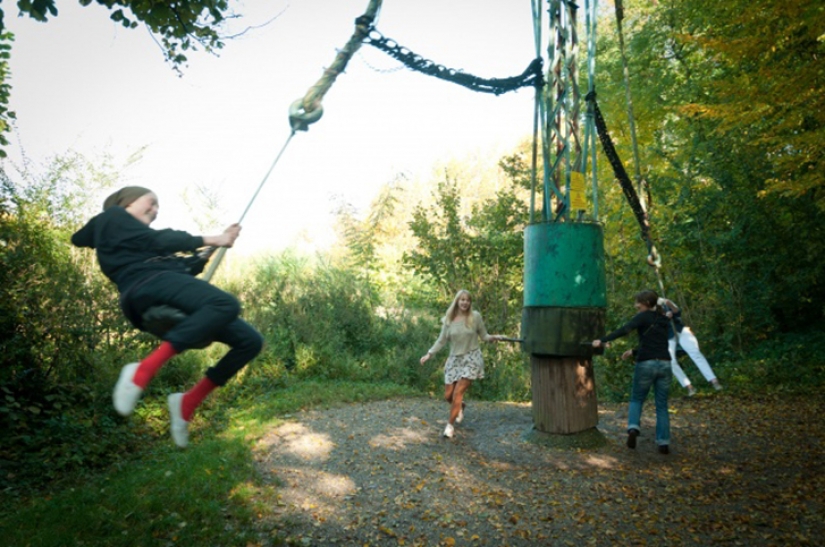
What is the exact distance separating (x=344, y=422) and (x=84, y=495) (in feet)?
13.3

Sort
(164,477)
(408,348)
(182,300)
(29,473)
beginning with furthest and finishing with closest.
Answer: (408,348), (29,473), (164,477), (182,300)

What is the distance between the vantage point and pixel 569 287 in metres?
7.84

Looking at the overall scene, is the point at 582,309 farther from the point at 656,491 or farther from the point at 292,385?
the point at 292,385

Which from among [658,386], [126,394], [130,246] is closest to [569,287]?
[658,386]

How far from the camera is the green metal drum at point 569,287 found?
7.82 metres


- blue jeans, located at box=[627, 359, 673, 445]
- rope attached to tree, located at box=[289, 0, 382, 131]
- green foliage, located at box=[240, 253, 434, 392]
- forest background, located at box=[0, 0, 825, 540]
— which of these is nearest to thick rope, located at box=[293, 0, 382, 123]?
rope attached to tree, located at box=[289, 0, 382, 131]

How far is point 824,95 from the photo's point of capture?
903 centimetres

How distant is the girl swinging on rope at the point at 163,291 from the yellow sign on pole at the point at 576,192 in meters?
4.99

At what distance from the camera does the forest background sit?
8867 millimetres

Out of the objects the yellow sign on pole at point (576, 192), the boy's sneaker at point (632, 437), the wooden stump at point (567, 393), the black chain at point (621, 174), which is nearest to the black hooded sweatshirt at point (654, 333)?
the wooden stump at point (567, 393)

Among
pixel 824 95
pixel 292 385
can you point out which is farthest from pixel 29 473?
pixel 824 95

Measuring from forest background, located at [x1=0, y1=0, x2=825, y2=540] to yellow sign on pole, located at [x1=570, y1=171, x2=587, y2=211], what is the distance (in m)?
3.99

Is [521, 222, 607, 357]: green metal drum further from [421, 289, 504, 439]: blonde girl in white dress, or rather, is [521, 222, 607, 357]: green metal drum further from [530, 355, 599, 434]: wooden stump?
[421, 289, 504, 439]: blonde girl in white dress

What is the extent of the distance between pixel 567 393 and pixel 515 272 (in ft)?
20.5
